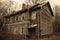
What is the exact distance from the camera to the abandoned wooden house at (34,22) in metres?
34.0

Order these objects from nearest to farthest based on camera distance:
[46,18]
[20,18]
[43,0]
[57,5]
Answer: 1. [46,18]
2. [20,18]
3. [43,0]
4. [57,5]

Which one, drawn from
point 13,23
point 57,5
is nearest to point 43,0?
point 57,5

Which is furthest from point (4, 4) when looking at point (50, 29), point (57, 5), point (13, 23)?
point (57, 5)

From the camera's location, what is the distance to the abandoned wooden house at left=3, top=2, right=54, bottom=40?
34.0 metres

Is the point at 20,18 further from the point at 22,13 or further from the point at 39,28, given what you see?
the point at 39,28

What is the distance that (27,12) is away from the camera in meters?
37.6

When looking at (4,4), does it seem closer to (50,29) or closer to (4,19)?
(4,19)

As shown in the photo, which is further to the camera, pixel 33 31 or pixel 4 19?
pixel 4 19

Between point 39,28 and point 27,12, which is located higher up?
point 27,12

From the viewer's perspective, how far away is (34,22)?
3497 centimetres

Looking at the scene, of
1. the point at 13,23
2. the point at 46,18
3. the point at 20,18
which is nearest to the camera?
Result: the point at 46,18

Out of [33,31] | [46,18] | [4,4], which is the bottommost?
[33,31]

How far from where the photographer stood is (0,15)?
155 feet

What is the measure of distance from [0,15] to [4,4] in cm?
415
